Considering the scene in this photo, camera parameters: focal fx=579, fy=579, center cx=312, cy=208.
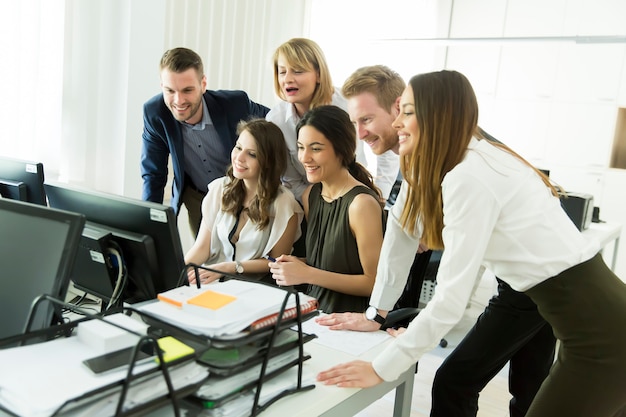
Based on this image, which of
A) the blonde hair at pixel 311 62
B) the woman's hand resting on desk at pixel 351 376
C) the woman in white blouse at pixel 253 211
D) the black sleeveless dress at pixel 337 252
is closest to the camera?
the woman's hand resting on desk at pixel 351 376

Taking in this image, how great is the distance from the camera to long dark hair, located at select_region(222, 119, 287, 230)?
2115 millimetres

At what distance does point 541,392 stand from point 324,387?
0.53 metres

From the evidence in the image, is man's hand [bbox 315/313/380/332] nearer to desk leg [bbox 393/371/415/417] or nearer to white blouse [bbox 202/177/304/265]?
desk leg [bbox 393/371/415/417]

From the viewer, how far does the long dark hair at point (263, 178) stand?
6.94 feet

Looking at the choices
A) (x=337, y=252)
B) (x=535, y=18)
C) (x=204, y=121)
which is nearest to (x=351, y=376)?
(x=337, y=252)

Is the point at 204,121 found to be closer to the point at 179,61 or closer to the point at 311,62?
the point at 179,61

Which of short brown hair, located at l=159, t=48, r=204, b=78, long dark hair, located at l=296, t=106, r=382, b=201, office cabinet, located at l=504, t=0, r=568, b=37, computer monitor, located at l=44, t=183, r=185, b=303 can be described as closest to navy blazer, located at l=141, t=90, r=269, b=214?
short brown hair, located at l=159, t=48, r=204, b=78

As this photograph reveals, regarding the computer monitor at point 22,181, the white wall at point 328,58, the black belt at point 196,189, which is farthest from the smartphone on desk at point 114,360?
the white wall at point 328,58

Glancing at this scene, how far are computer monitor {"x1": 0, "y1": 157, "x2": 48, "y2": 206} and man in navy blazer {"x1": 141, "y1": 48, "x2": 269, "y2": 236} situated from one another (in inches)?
41.0

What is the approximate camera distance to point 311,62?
2.42m

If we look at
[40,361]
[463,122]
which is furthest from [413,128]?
[40,361]

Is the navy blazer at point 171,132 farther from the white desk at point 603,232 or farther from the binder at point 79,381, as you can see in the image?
the white desk at point 603,232

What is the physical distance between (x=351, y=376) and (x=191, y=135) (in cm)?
185

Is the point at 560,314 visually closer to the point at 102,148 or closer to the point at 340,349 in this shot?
the point at 340,349
